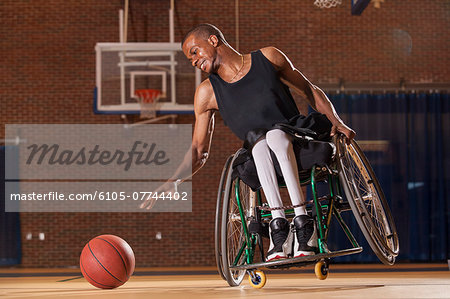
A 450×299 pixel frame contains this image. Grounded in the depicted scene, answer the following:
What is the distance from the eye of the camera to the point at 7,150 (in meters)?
8.39

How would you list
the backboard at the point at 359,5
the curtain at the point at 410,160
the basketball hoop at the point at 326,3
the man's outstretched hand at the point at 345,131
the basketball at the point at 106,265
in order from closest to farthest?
1. the man's outstretched hand at the point at 345,131
2. the basketball at the point at 106,265
3. the backboard at the point at 359,5
4. the curtain at the point at 410,160
5. the basketball hoop at the point at 326,3

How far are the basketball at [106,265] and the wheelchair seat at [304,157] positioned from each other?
1.05 meters

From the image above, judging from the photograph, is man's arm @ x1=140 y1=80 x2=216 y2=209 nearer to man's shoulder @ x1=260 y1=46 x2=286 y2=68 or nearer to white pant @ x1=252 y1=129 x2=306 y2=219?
man's shoulder @ x1=260 y1=46 x2=286 y2=68

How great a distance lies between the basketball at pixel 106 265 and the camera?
11.4 ft

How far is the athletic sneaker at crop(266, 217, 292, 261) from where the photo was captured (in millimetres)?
2649

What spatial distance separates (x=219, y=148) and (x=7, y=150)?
2962 mm

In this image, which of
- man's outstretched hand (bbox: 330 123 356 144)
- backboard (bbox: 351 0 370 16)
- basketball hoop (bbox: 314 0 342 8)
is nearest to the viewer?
man's outstretched hand (bbox: 330 123 356 144)

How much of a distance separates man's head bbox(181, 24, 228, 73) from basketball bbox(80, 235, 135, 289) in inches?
49.2

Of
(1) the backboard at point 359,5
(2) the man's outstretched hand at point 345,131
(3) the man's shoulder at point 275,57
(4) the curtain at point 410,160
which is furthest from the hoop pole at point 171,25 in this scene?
(2) the man's outstretched hand at point 345,131

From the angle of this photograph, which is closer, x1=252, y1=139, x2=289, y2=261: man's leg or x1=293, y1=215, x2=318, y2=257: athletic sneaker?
x1=293, y1=215, x2=318, y2=257: athletic sneaker

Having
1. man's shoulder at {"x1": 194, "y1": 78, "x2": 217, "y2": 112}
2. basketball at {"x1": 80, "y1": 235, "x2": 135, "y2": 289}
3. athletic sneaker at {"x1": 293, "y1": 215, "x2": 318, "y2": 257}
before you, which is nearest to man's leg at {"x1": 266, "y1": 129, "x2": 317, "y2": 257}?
athletic sneaker at {"x1": 293, "y1": 215, "x2": 318, "y2": 257}

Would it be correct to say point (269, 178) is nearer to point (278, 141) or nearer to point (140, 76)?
point (278, 141)

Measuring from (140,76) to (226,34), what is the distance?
1.70 metres

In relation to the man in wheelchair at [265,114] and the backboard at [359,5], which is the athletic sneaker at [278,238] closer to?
the man in wheelchair at [265,114]
